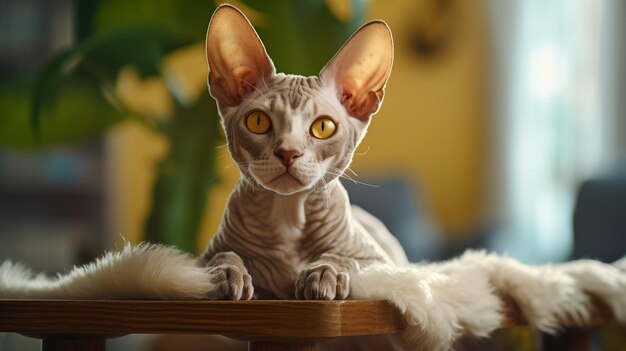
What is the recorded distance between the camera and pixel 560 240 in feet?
10.3

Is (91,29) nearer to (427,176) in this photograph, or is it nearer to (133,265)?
(133,265)

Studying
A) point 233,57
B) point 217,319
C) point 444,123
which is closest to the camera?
point 217,319

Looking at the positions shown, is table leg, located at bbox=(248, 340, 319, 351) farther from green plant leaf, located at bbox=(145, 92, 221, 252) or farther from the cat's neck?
green plant leaf, located at bbox=(145, 92, 221, 252)

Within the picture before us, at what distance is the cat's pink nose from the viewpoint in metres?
0.71

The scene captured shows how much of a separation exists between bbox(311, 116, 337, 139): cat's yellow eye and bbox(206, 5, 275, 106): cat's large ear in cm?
7

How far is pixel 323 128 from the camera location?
73 cm

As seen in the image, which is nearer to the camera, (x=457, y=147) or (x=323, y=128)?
(x=323, y=128)

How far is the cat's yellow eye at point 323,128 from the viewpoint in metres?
0.73

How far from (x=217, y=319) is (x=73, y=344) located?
18 centimetres

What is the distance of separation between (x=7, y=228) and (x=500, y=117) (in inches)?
80.5

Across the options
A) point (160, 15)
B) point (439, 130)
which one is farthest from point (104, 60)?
point (439, 130)

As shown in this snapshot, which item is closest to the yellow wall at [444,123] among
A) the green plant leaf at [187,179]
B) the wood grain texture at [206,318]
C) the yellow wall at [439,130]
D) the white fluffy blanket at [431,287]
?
the yellow wall at [439,130]

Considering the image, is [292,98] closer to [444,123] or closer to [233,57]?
[233,57]

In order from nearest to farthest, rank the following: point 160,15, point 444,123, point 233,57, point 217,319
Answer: point 217,319, point 233,57, point 160,15, point 444,123
